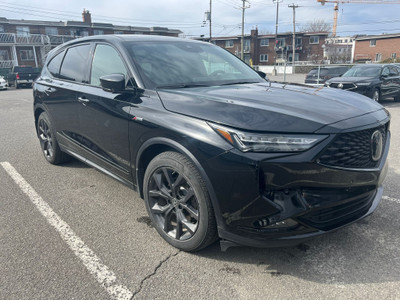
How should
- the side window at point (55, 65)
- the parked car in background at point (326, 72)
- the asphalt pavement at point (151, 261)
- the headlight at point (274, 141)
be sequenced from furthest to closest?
the parked car in background at point (326, 72)
the side window at point (55, 65)
the asphalt pavement at point (151, 261)
the headlight at point (274, 141)

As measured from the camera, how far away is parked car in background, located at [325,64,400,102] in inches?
450

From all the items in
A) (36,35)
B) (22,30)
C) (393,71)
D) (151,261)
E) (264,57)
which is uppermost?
(22,30)

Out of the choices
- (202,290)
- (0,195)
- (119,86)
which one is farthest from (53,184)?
(202,290)

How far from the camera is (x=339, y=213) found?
2.32 meters

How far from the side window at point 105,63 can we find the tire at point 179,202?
1079 mm

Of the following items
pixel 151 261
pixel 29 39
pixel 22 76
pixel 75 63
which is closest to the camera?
pixel 151 261

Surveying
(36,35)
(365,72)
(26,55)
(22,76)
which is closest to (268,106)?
(365,72)

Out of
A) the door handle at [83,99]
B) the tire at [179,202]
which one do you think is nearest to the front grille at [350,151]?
the tire at [179,202]

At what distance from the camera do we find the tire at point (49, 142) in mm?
4695

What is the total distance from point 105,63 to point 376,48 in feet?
205

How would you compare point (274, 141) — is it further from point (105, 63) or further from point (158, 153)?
point (105, 63)

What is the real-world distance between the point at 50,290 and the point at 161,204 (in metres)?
1.06

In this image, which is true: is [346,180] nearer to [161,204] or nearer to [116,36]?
[161,204]

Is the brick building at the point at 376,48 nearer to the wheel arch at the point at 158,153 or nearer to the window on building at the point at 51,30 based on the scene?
the window on building at the point at 51,30
